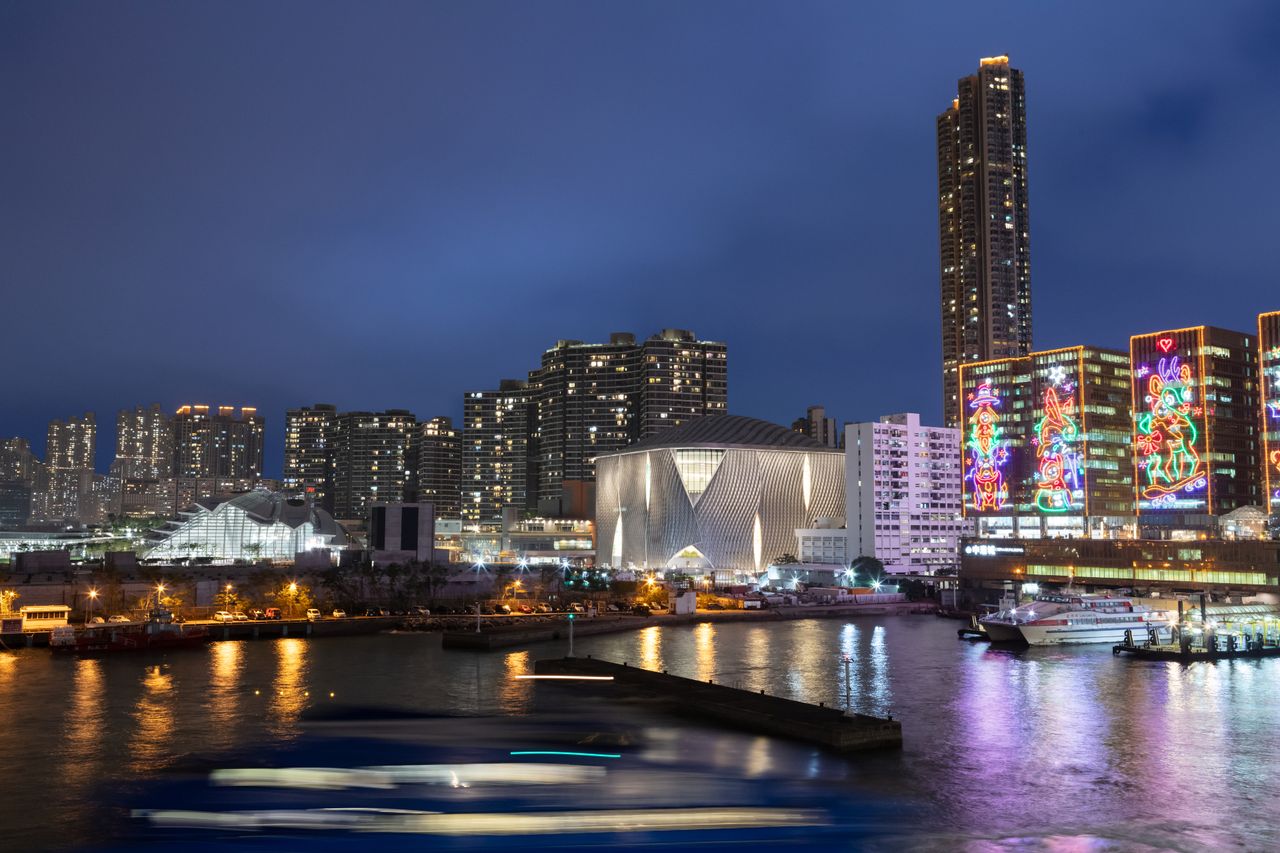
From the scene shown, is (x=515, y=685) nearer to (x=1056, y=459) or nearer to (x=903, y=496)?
(x=903, y=496)

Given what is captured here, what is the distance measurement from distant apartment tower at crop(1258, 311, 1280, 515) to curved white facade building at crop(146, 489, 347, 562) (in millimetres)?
106157

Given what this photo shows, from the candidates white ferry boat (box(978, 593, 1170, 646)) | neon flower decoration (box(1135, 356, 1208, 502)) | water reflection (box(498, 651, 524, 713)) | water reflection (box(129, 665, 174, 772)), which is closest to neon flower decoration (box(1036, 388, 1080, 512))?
neon flower decoration (box(1135, 356, 1208, 502))

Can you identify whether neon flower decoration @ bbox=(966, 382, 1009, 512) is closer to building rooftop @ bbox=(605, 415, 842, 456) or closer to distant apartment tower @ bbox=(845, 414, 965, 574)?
distant apartment tower @ bbox=(845, 414, 965, 574)

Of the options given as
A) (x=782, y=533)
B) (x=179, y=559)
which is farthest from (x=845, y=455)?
(x=179, y=559)

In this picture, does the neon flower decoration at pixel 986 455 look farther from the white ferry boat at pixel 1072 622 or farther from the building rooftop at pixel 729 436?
the white ferry boat at pixel 1072 622

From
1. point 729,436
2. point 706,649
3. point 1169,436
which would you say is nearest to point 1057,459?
point 1169,436

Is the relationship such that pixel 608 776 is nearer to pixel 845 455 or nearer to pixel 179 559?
pixel 179 559

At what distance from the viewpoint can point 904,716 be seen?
4481cm

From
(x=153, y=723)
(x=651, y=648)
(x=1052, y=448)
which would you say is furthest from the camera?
(x=1052, y=448)

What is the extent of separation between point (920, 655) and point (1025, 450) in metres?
87.3

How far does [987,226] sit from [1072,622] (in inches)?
4782

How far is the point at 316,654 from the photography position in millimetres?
67312

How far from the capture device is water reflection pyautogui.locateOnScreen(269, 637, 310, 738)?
138 feet

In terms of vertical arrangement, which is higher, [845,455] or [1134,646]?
[845,455]
